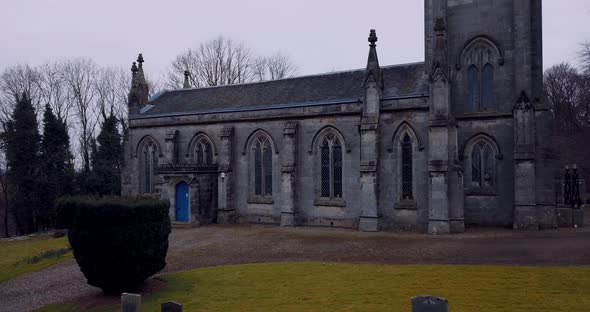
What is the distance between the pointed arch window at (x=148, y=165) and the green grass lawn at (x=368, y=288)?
20535 mm

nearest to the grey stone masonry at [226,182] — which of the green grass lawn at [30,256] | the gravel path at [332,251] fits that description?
the gravel path at [332,251]

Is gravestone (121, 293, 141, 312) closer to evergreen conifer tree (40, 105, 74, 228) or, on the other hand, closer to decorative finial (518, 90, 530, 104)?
decorative finial (518, 90, 530, 104)

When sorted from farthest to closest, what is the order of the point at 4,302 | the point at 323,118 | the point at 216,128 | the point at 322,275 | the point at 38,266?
1. the point at 216,128
2. the point at 323,118
3. the point at 38,266
4. the point at 4,302
5. the point at 322,275

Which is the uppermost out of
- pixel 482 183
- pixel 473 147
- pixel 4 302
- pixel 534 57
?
pixel 534 57

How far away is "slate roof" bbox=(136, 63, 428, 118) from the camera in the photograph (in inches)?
1136

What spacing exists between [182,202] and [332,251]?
1428cm

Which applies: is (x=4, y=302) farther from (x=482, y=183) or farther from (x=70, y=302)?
(x=482, y=183)

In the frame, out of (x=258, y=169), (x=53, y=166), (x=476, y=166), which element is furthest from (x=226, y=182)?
(x=53, y=166)

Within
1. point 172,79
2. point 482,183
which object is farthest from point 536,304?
point 172,79

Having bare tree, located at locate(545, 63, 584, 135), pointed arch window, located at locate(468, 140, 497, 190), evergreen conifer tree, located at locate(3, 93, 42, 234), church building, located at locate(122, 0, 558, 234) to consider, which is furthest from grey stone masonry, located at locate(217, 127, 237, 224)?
bare tree, located at locate(545, 63, 584, 135)

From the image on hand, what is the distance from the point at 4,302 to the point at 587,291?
18.5 meters

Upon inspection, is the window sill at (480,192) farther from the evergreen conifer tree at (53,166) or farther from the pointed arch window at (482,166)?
the evergreen conifer tree at (53,166)

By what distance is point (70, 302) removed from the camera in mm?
15758

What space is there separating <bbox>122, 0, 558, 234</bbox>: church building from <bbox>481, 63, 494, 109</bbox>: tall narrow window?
0.05 metres
